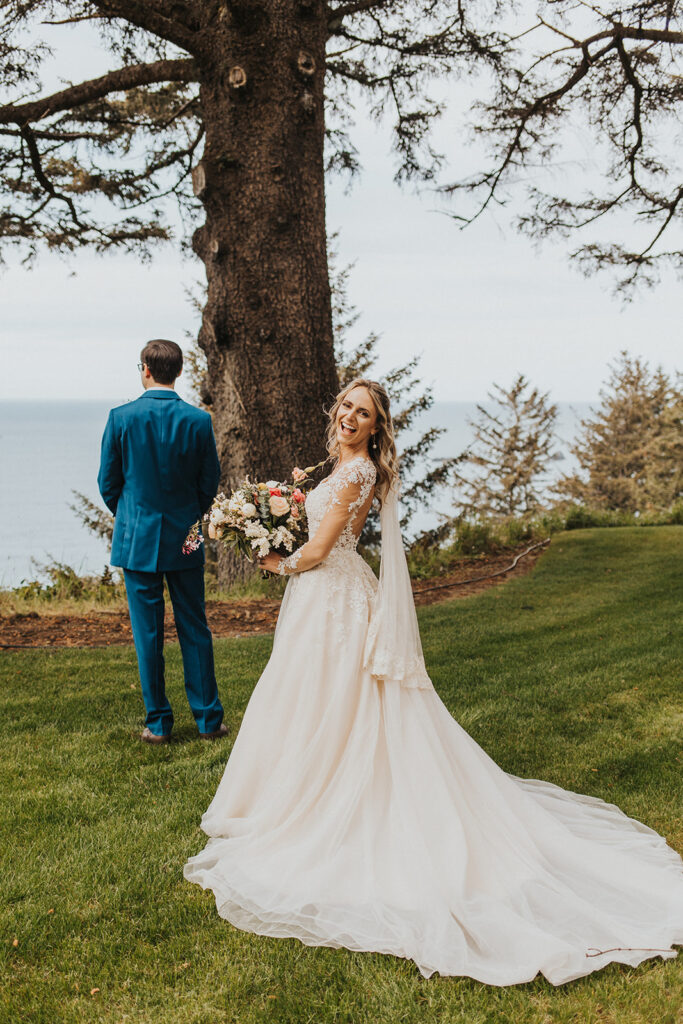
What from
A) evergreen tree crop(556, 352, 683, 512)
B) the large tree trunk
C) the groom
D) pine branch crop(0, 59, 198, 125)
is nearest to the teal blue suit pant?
the groom

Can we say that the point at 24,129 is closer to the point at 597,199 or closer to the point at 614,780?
the point at 597,199

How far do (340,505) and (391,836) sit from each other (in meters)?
1.28

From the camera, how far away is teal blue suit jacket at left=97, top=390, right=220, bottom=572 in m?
4.09

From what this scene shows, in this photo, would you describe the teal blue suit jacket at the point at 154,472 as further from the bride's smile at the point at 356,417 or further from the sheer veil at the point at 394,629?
the sheer veil at the point at 394,629

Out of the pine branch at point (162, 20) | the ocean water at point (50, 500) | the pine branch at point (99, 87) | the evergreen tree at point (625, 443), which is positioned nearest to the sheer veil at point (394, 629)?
the pine branch at point (162, 20)

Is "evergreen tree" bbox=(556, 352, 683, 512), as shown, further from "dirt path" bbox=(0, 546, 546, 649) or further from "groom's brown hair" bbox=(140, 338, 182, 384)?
"groom's brown hair" bbox=(140, 338, 182, 384)

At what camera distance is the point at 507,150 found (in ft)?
28.0

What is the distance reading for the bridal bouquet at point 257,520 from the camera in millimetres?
3461

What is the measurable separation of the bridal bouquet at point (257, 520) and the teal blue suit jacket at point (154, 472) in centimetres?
67

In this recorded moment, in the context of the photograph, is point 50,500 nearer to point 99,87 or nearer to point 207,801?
point 99,87

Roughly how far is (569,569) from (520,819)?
263 inches

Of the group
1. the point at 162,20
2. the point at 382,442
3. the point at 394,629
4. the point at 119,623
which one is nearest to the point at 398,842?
the point at 394,629

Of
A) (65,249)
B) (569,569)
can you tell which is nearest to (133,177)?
(65,249)

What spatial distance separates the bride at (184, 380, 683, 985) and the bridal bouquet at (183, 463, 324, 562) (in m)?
0.10
